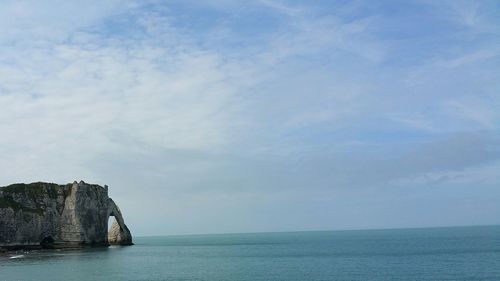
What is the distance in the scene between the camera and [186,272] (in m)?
74.1

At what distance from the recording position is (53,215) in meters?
122

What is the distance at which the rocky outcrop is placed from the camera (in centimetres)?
11319

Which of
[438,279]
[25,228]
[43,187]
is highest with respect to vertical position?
[43,187]

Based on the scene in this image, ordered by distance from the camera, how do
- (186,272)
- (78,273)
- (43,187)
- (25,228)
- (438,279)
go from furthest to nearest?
(43,187), (25,228), (186,272), (78,273), (438,279)

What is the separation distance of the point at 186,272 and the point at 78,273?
587 inches

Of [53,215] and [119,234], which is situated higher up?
[53,215]

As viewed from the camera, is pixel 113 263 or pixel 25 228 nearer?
pixel 113 263

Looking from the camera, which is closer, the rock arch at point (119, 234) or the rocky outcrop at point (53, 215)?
the rocky outcrop at point (53, 215)

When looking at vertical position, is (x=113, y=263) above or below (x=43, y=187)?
below

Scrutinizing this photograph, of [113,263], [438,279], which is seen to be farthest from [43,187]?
[438,279]

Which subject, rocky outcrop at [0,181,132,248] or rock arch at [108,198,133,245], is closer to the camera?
rocky outcrop at [0,181,132,248]

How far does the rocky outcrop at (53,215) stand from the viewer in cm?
11319

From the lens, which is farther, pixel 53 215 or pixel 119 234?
pixel 119 234

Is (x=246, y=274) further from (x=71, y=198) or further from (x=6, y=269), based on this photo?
(x=71, y=198)
